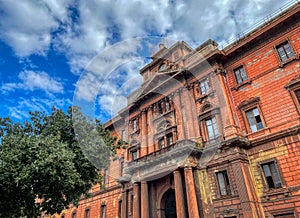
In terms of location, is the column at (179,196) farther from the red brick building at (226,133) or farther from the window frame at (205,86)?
the window frame at (205,86)

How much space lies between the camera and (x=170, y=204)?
63.3ft

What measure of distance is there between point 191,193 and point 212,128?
5.53 meters

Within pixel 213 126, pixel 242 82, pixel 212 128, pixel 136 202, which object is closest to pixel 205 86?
pixel 242 82

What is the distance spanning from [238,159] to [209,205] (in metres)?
3.96

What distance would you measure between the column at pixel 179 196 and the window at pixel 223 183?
2.82 m

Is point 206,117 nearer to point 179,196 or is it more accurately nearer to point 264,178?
point 264,178

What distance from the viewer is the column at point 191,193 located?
1566 centimetres

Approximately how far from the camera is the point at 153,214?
63.1ft

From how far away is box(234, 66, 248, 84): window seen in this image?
62.0 feet

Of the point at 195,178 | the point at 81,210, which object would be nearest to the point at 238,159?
the point at 195,178

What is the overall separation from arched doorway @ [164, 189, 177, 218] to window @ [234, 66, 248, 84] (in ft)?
36.1

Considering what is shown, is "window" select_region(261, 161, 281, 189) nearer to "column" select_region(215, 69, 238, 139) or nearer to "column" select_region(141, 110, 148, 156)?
"column" select_region(215, 69, 238, 139)

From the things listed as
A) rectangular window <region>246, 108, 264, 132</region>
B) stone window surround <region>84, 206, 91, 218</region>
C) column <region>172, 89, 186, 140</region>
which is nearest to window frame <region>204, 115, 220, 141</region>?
column <region>172, 89, 186, 140</region>

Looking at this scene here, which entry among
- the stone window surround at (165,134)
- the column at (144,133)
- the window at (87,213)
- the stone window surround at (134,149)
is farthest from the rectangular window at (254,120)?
the window at (87,213)
